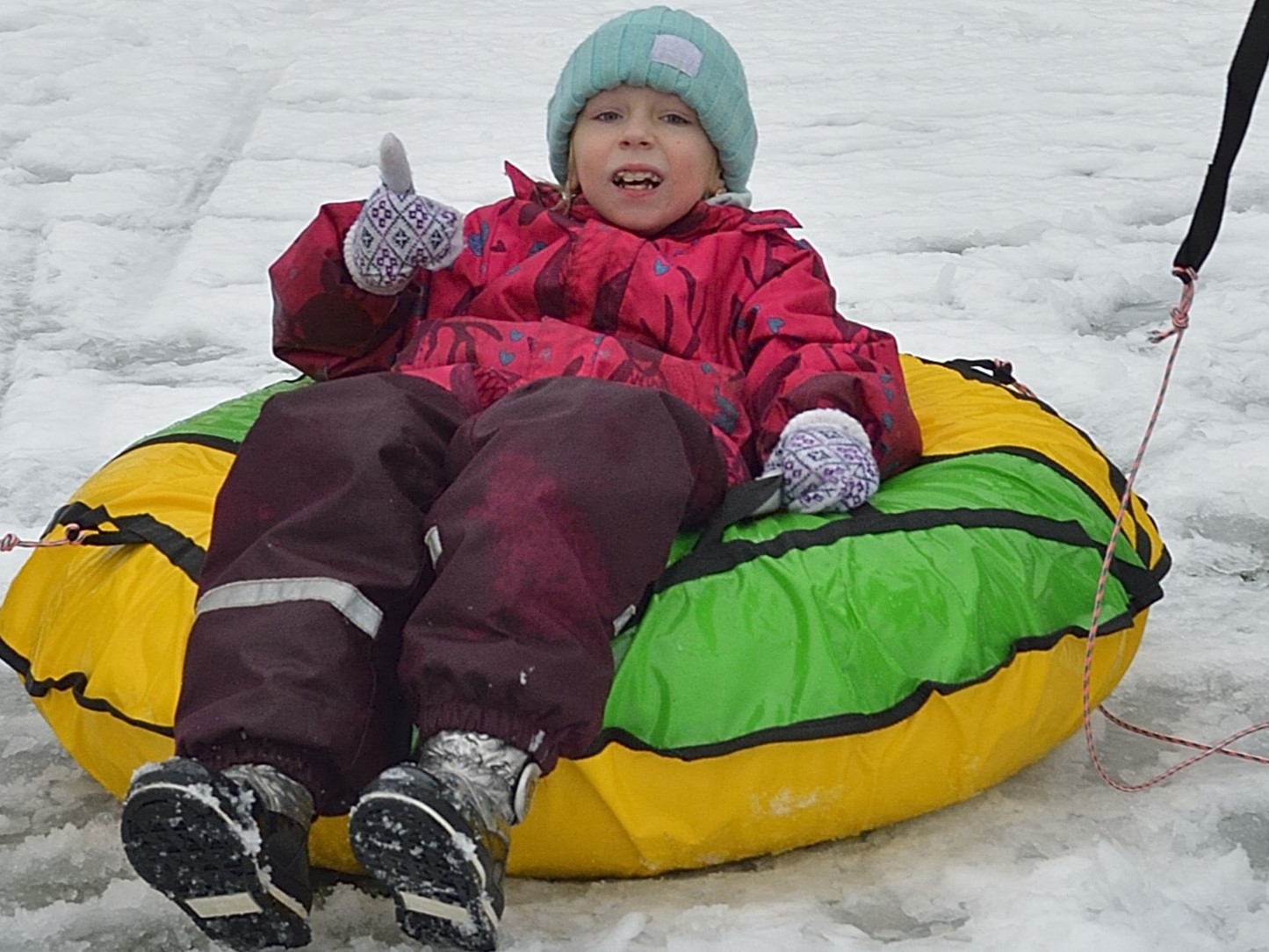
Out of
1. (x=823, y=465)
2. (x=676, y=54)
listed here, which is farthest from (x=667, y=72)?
(x=823, y=465)

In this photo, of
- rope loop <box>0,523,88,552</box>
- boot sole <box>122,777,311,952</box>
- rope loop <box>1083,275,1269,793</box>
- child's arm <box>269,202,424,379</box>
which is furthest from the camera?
child's arm <box>269,202,424,379</box>

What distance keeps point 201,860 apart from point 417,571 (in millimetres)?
440

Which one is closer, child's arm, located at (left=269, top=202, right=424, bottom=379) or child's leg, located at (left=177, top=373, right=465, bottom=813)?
child's leg, located at (left=177, top=373, right=465, bottom=813)

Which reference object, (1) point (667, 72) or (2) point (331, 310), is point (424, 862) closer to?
(2) point (331, 310)

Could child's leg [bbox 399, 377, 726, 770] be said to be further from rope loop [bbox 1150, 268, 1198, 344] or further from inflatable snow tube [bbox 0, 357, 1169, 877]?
rope loop [bbox 1150, 268, 1198, 344]

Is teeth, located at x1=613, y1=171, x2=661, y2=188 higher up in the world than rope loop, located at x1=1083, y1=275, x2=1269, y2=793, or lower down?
higher up

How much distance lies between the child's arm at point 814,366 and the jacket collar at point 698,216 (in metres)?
0.07

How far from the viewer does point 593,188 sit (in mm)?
2793

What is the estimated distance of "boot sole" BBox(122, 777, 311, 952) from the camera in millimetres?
1629

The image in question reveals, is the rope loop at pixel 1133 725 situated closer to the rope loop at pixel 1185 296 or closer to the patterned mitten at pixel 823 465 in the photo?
the rope loop at pixel 1185 296

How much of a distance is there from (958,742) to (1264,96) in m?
5.43

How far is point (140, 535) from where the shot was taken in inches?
93.5

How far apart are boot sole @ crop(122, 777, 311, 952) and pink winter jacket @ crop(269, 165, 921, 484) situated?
0.92 metres

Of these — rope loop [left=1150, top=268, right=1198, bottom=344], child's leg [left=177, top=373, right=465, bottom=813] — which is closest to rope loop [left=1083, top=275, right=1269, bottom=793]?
rope loop [left=1150, top=268, right=1198, bottom=344]
